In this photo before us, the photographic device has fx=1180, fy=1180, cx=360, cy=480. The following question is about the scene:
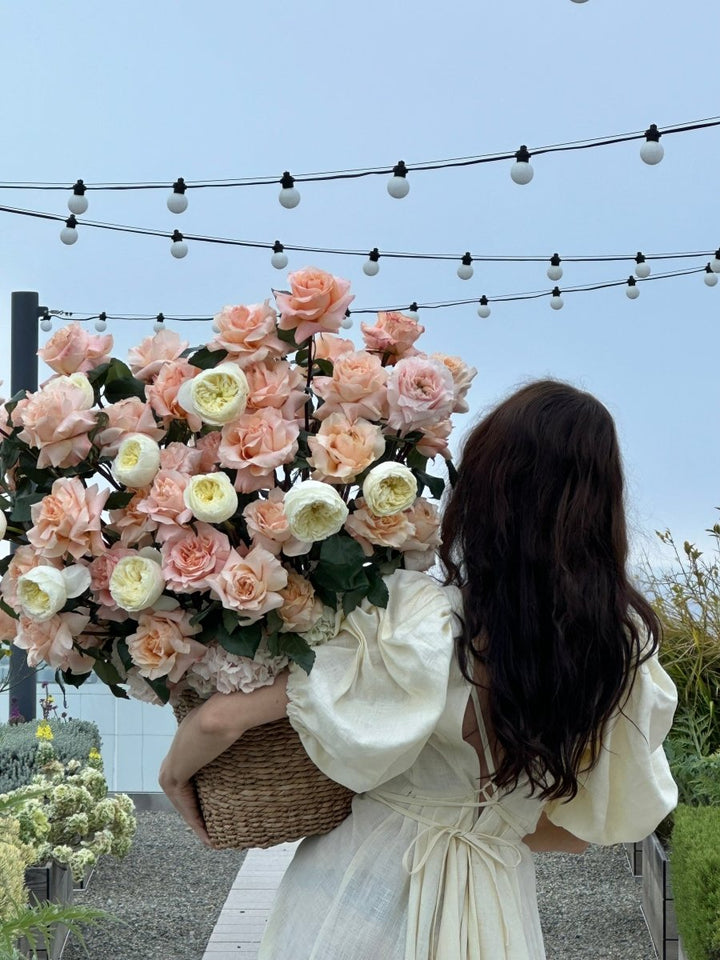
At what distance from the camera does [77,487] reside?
1.70 m

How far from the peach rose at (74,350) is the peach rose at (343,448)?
16.2 inches

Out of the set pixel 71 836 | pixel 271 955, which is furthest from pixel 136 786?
pixel 271 955

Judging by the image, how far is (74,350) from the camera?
1813 mm

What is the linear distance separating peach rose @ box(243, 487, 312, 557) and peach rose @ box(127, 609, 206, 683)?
17 cm

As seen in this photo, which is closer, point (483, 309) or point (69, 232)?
point (69, 232)

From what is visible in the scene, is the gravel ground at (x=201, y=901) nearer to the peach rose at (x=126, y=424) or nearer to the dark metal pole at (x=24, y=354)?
the dark metal pole at (x=24, y=354)

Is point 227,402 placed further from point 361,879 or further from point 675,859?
point 675,859

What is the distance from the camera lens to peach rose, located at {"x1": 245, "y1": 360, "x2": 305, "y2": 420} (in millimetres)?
1678

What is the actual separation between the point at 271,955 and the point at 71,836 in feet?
12.1

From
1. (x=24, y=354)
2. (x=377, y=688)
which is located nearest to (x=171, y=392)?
(x=377, y=688)

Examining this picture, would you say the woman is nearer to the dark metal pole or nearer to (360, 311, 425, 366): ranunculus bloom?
(360, 311, 425, 366): ranunculus bloom

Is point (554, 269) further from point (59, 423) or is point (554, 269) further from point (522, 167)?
point (59, 423)

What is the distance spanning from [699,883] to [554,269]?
4085 mm

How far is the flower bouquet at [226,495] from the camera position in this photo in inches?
64.1
